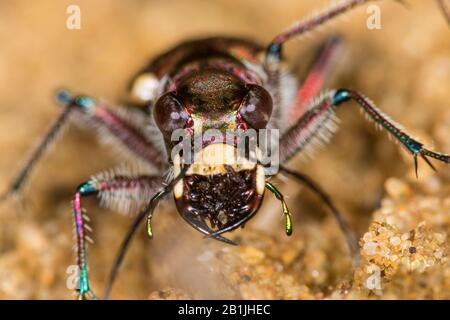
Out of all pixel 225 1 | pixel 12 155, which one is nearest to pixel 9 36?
pixel 12 155

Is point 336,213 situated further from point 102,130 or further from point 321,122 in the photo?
point 102,130

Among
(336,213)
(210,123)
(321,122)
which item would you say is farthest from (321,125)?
(210,123)

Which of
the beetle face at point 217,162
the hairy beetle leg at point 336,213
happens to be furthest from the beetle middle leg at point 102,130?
the hairy beetle leg at point 336,213

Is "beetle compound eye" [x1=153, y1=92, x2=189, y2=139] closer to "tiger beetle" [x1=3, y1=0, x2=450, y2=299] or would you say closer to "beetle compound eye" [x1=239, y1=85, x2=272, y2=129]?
"tiger beetle" [x1=3, y1=0, x2=450, y2=299]

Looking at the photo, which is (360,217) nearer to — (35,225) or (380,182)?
(380,182)

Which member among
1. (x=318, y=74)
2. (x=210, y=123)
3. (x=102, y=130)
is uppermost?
(x=318, y=74)
